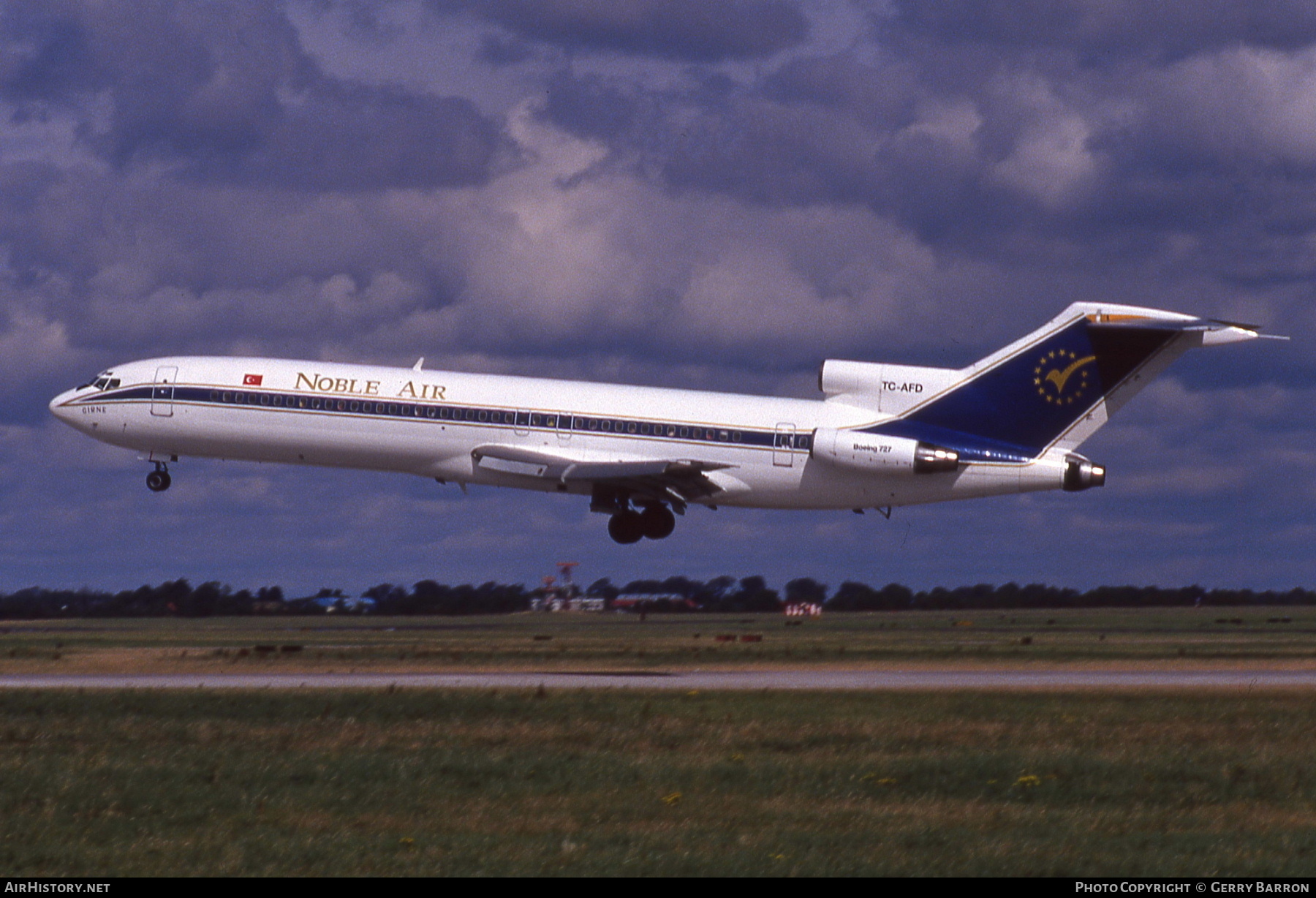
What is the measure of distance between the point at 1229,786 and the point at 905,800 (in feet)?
13.4

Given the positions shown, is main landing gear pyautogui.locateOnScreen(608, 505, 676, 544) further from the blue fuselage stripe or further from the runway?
the runway

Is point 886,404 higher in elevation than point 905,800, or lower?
higher

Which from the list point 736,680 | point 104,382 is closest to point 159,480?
point 104,382

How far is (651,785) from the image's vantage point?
60.0 feet

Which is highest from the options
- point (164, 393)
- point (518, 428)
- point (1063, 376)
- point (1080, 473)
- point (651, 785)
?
point (164, 393)

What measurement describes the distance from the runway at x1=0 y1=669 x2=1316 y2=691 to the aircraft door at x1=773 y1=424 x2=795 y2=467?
38.2 ft

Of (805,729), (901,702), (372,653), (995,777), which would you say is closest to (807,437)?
(372,653)

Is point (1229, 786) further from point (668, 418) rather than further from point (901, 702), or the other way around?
point (668, 418)

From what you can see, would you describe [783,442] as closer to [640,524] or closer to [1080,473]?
[640,524]

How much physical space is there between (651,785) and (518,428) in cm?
2671

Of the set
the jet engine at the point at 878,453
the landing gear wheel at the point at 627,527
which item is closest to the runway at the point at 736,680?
the jet engine at the point at 878,453

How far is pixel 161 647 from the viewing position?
143ft

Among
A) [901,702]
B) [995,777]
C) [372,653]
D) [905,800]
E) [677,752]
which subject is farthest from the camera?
[372,653]

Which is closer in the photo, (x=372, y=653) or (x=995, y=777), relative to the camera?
(x=995, y=777)
